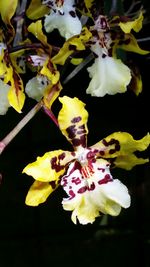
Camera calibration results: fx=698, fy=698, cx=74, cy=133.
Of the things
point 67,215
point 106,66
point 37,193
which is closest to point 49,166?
point 37,193

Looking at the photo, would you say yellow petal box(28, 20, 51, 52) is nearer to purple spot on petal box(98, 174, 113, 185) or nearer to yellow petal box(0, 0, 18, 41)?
yellow petal box(0, 0, 18, 41)

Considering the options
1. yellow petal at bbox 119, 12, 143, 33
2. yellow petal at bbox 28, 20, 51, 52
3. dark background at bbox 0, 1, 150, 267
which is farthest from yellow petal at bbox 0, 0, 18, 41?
dark background at bbox 0, 1, 150, 267

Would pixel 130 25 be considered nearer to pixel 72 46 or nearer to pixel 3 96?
pixel 72 46

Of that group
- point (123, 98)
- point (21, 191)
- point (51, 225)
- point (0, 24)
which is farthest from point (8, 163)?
point (0, 24)

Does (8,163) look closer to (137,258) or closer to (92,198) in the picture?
(137,258)

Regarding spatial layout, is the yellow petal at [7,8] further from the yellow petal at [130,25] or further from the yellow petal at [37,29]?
the yellow petal at [130,25]

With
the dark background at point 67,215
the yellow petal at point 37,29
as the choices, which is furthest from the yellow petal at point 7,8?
the dark background at point 67,215
